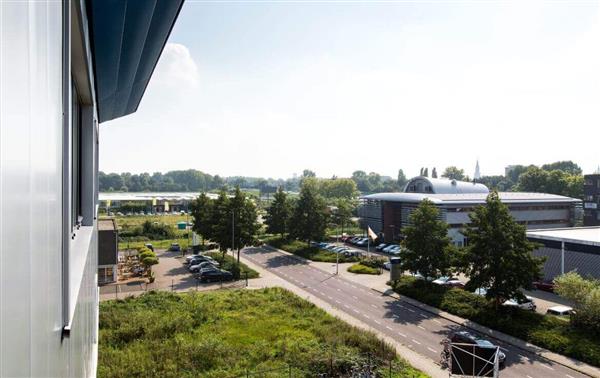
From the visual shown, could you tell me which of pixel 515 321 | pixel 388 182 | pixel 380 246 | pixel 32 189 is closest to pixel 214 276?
pixel 380 246

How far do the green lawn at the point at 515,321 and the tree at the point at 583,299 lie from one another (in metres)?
0.44

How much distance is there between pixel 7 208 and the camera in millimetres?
912

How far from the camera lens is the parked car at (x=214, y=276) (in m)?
30.7

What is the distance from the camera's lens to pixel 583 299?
62.1 ft

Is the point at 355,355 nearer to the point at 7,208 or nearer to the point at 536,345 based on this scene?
the point at 536,345

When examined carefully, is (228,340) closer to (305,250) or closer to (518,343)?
(518,343)

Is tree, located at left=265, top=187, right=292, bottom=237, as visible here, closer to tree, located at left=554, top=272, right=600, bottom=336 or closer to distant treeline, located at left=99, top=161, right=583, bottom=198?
distant treeline, located at left=99, top=161, right=583, bottom=198

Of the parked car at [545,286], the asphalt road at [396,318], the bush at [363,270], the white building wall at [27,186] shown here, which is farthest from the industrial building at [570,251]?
the white building wall at [27,186]

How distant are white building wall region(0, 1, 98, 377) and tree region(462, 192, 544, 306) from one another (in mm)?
21724

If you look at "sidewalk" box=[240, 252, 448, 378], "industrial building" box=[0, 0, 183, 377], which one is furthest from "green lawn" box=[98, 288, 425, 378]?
"industrial building" box=[0, 0, 183, 377]

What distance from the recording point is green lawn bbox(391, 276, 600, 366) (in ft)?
56.3

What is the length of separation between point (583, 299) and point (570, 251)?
9.55 m

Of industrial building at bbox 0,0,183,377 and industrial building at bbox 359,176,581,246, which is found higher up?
industrial building at bbox 0,0,183,377

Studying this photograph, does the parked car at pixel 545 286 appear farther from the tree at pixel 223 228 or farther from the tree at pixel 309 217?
the tree at pixel 223 228
